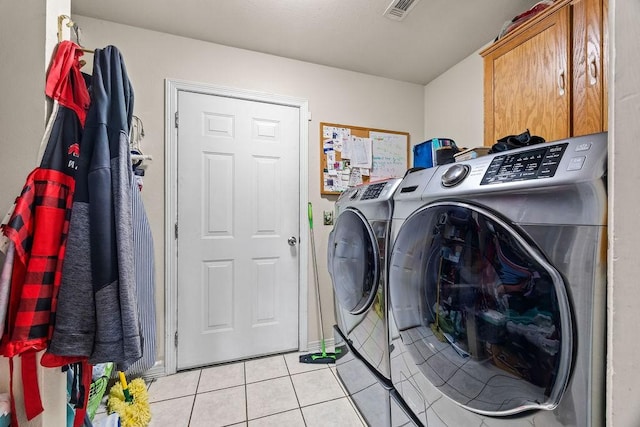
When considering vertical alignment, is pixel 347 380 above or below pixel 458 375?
below

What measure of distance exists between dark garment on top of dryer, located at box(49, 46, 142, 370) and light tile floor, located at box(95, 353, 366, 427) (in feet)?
3.21

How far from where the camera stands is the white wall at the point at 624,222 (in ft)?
1.04

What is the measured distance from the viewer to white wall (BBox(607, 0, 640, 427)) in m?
0.32

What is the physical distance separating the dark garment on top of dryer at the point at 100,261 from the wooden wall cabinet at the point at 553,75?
1765 mm

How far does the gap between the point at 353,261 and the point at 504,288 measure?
0.87 m

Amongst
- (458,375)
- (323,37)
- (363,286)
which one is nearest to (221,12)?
(323,37)

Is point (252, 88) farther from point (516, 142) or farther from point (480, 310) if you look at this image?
point (480, 310)

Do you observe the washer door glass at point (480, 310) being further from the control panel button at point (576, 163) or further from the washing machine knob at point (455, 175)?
the control panel button at point (576, 163)

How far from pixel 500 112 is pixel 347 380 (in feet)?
6.02

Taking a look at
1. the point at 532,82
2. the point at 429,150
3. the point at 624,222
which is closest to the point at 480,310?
the point at 624,222

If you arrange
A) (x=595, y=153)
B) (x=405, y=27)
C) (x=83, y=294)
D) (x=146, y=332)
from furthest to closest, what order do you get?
(x=405, y=27)
(x=146, y=332)
(x=83, y=294)
(x=595, y=153)

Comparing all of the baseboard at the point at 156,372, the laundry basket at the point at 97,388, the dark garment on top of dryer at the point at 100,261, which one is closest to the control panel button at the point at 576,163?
the dark garment on top of dryer at the point at 100,261

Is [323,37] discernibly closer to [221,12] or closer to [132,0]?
[221,12]

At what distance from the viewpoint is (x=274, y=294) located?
6.80ft
